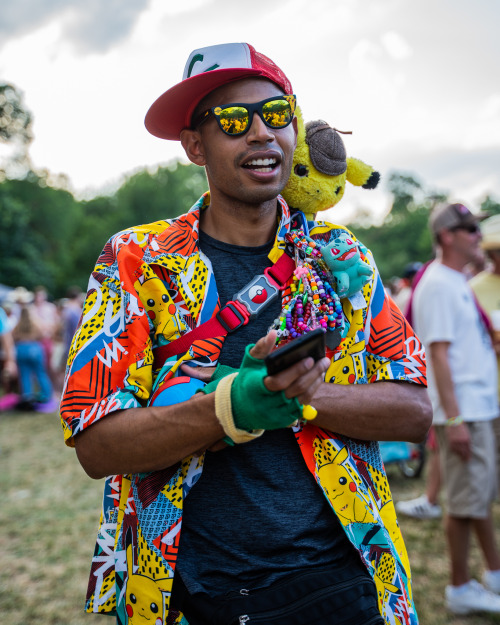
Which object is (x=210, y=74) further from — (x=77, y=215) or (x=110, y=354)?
(x=77, y=215)

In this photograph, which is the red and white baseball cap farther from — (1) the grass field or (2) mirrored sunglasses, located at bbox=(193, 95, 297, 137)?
(1) the grass field

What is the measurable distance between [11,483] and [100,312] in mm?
5745

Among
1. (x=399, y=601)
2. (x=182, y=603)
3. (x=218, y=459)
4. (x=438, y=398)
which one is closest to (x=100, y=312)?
(x=218, y=459)

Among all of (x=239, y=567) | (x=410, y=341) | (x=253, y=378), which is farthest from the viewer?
(x=410, y=341)

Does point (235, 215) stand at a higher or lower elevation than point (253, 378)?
higher

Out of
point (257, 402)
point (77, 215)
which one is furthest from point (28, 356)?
point (77, 215)

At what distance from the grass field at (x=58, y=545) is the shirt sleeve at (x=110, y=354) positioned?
2.87m

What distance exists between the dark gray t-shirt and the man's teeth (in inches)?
19.9

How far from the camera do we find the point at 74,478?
6660 mm

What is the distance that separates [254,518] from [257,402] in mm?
504

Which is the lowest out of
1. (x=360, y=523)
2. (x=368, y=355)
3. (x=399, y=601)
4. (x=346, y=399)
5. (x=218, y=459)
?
(x=399, y=601)

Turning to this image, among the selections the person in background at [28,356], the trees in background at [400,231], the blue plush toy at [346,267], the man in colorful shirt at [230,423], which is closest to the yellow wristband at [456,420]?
the man in colorful shirt at [230,423]

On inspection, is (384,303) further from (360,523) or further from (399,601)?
(399,601)

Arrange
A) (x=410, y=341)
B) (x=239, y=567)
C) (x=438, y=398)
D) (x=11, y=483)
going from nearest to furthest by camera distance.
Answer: (x=239, y=567) → (x=410, y=341) → (x=438, y=398) → (x=11, y=483)
